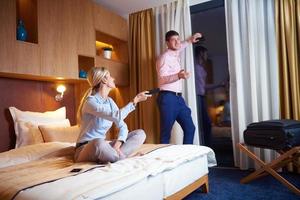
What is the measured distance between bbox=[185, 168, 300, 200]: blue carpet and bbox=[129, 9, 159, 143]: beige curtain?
1171 mm

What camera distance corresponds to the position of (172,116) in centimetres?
302

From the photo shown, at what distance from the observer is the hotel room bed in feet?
3.74

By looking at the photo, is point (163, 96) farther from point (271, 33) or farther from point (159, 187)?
point (159, 187)

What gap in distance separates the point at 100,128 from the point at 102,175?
0.66 metres

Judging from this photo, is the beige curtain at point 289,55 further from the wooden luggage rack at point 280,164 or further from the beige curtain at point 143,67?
the beige curtain at point 143,67

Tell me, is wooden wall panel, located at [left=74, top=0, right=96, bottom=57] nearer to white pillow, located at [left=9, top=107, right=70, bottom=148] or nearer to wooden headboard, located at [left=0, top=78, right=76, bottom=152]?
wooden headboard, located at [left=0, top=78, right=76, bottom=152]

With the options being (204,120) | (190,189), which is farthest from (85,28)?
(190,189)

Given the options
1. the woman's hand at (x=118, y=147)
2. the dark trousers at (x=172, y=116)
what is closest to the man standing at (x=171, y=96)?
the dark trousers at (x=172, y=116)

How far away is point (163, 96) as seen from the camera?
305cm

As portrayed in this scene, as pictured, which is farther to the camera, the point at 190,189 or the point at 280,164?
the point at 280,164

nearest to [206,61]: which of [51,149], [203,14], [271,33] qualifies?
[203,14]

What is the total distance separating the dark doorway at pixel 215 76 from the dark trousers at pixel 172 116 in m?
0.56

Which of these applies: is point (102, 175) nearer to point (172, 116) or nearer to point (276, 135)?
point (276, 135)

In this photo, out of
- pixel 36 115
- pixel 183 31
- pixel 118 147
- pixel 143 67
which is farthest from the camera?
pixel 143 67
